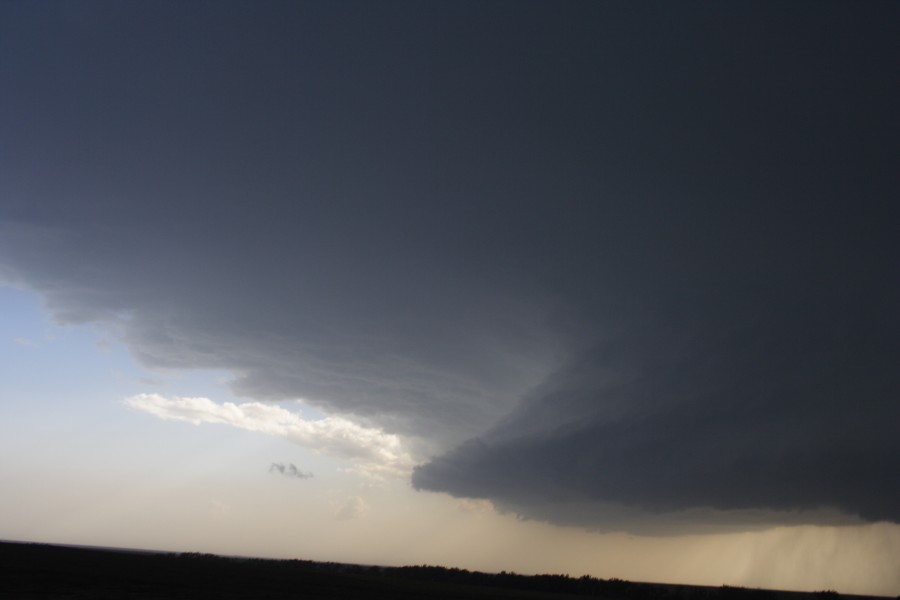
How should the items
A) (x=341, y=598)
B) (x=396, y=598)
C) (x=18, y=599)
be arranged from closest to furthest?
1. (x=18, y=599)
2. (x=341, y=598)
3. (x=396, y=598)

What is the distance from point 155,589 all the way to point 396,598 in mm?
25529

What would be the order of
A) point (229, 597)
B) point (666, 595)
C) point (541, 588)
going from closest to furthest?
point (229, 597)
point (666, 595)
point (541, 588)

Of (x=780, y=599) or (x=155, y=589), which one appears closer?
(x=155, y=589)

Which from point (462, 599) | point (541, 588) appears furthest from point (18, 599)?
point (541, 588)

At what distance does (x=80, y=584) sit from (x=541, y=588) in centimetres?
15994

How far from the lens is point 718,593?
181000mm

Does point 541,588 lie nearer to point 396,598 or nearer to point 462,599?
point 462,599

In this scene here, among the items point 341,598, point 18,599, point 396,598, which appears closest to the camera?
point 18,599

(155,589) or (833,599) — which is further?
(833,599)

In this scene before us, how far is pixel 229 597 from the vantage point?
54156mm

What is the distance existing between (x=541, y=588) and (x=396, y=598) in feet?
441

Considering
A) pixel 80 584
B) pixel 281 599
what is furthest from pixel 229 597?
pixel 80 584

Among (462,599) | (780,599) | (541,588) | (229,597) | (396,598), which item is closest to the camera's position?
(229,597)

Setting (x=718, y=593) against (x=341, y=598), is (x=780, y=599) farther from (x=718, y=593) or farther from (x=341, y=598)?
(x=341, y=598)
